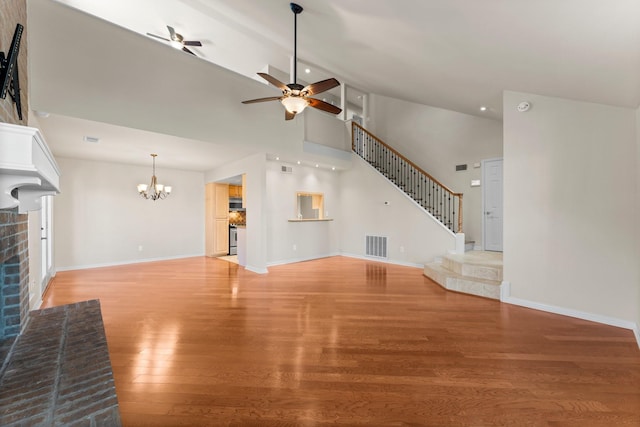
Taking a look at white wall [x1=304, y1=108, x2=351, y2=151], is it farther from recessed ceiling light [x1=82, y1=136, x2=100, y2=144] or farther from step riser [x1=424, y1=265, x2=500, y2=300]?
step riser [x1=424, y1=265, x2=500, y2=300]

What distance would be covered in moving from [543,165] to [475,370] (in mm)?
2830

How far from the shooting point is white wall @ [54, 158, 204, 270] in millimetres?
5820

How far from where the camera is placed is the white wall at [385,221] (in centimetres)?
614

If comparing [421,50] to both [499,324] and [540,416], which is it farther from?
[540,416]

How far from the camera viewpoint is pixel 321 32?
3732mm

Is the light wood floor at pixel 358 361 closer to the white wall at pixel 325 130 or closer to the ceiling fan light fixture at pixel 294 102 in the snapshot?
the ceiling fan light fixture at pixel 294 102

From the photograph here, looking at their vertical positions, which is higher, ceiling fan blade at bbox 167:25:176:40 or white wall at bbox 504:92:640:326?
ceiling fan blade at bbox 167:25:176:40

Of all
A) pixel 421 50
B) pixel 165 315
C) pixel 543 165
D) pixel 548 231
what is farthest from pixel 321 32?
pixel 165 315

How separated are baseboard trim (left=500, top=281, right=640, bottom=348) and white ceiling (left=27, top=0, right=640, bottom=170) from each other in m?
2.34

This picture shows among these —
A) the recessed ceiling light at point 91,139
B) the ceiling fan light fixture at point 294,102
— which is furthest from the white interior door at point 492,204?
the recessed ceiling light at point 91,139

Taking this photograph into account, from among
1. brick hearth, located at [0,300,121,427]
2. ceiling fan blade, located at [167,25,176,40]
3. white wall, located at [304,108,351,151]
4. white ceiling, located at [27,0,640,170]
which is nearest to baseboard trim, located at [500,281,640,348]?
white ceiling, located at [27,0,640,170]

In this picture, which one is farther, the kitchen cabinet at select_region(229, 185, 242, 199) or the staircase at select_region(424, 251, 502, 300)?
the kitchen cabinet at select_region(229, 185, 242, 199)

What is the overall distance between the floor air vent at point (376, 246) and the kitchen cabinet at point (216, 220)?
162 inches

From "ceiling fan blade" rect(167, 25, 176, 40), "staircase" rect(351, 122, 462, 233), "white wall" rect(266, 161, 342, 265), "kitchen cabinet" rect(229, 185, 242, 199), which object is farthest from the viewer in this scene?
"kitchen cabinet" rect(229, 185, 242, 199)
